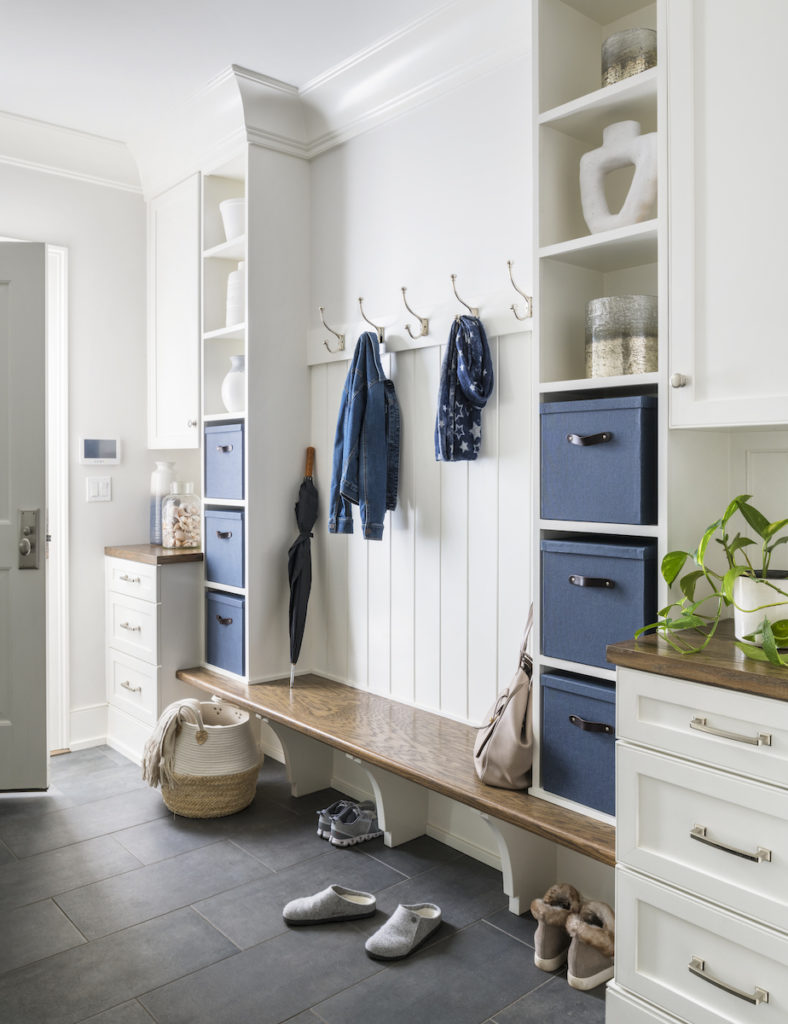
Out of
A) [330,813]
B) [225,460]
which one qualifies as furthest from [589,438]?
[225,460]

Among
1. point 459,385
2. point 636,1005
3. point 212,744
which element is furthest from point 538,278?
point 212,744

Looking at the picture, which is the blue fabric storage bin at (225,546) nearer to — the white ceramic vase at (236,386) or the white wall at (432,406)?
the white wall at (432,406)

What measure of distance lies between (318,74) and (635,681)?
2.44 meters

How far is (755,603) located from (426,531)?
1.32 m

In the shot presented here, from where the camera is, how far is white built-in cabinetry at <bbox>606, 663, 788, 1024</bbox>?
147 centimetres

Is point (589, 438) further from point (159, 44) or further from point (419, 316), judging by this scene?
point (159, 44)

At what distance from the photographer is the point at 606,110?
1.99 metres

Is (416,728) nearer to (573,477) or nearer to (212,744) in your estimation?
(212,744)

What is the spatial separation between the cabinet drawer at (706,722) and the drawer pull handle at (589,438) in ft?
1.78

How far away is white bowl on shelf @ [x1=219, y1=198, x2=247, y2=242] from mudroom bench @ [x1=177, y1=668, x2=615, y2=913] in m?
1.77

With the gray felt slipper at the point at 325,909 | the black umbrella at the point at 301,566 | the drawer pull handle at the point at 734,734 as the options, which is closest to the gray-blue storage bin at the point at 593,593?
the drawer pull handle at the point at 734,734

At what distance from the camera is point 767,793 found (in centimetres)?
146

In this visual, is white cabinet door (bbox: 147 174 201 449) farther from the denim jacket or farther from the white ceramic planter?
the white ceramic planter

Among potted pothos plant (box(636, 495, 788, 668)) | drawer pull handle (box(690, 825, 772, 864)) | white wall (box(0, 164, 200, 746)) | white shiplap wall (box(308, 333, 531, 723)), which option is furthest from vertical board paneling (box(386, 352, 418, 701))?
white wall (box(0, 164, 200, 746))
